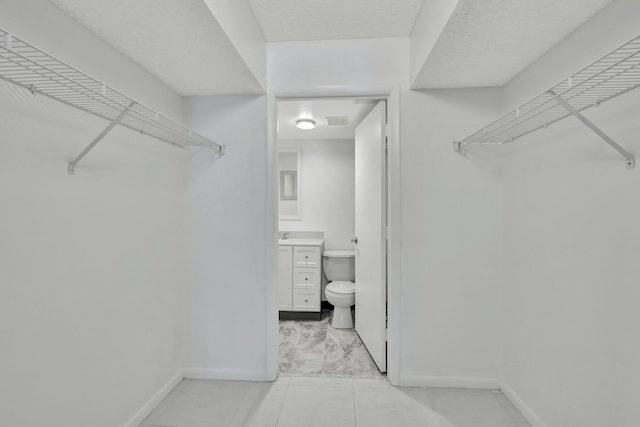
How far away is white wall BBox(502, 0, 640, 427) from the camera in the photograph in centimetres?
112

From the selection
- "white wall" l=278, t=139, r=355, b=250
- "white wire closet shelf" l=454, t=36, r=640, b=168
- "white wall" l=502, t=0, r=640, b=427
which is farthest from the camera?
"white wall" l=278, t=139, r=355, b=250

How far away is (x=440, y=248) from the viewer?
197 centimetres

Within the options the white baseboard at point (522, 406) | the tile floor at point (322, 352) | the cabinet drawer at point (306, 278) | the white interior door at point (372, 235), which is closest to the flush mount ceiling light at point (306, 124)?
the white interior door at point (372, 235)

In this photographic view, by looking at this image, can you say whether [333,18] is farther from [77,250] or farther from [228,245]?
[77,250]

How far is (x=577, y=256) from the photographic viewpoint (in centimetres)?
133

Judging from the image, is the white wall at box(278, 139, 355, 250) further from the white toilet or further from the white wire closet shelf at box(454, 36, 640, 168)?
the white wire closet shelf at box(454, 36, 640, 168)

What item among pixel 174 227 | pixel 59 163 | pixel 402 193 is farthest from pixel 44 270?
pixel 402 193

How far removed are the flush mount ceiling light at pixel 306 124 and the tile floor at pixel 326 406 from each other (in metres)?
2.30

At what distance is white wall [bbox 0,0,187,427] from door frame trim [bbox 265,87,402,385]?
0.65 m

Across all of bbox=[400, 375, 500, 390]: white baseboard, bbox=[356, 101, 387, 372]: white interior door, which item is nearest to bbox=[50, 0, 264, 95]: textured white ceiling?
bbox=[356, 101, 387, 372]: white interior door

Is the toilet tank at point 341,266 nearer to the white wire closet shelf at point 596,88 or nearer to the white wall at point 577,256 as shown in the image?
the white wall at point 577,256

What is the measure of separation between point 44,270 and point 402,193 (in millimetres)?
1834

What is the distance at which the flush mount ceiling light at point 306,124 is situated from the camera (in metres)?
3.06

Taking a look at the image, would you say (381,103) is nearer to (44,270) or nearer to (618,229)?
(618,229)
